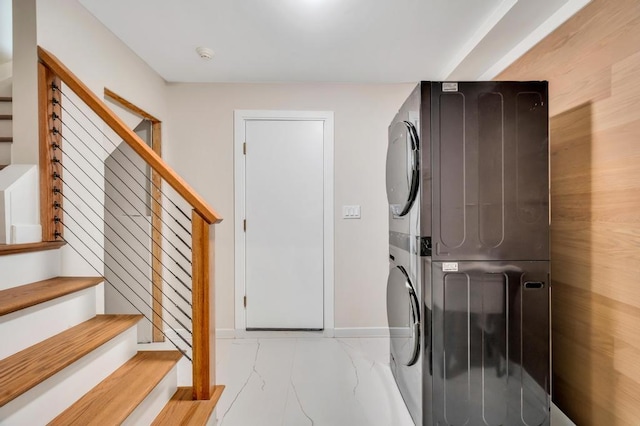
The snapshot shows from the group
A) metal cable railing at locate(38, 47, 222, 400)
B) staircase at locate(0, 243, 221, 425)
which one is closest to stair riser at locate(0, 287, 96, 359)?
staircase at locate(0, 243, 221, 425)

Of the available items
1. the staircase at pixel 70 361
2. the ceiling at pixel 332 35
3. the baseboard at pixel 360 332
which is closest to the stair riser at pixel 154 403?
the staircase at pixel 70 361

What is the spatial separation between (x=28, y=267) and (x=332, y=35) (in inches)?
84.7

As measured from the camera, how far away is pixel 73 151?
5.82 ft

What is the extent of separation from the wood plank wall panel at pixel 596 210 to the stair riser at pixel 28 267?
2.74 m

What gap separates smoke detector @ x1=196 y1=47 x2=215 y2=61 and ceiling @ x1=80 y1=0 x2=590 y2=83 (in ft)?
0.13

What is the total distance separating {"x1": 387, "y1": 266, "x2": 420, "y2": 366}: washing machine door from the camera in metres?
1.55

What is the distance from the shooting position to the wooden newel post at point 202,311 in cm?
157

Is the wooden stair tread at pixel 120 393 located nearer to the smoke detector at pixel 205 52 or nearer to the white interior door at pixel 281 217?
the white interior door at pixel 281 217

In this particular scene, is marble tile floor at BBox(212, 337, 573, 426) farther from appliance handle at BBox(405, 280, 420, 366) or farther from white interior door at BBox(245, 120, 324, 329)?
appliance handle at BBox(405, 280, 420, 366)

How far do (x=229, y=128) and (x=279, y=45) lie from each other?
3.07 feet

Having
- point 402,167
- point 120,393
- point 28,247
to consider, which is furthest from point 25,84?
point 402,167

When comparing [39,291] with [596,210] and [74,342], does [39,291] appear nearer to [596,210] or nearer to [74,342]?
[74,342]

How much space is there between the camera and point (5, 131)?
1.88m

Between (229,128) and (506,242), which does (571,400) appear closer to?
(506,242)
